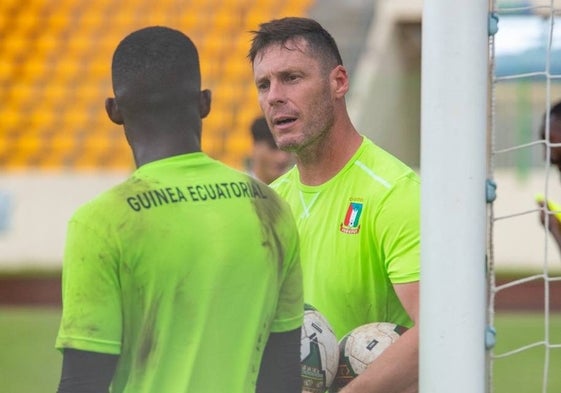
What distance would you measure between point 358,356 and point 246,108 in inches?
548

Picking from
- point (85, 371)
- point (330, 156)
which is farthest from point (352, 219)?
point (85, 371)

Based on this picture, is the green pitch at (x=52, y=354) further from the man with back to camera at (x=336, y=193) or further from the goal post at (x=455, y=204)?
the goal post at (x=455, y=204)

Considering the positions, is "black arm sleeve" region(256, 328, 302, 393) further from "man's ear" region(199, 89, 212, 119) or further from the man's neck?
the man's neck

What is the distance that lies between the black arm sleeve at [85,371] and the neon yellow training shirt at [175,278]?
20mm

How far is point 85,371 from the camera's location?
8.95ft

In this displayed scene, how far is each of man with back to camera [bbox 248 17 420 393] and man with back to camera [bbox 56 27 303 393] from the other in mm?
807

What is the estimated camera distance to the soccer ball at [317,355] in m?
3.66

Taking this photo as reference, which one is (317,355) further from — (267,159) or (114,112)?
(267,159)

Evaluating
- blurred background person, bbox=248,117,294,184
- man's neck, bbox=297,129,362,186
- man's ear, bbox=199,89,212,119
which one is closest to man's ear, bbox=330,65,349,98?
man's neck, bbox=297,129,362,186

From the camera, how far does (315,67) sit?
13.1ft

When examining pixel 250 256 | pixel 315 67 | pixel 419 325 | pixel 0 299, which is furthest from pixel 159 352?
pixel 0 299

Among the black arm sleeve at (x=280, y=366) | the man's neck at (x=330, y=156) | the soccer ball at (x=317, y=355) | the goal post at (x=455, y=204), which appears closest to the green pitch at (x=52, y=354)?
the man's neck at (x=330, y=156)

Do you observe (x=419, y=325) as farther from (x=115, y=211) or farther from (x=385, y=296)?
(x=115, y=211)

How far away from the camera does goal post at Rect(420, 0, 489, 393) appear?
324cm
